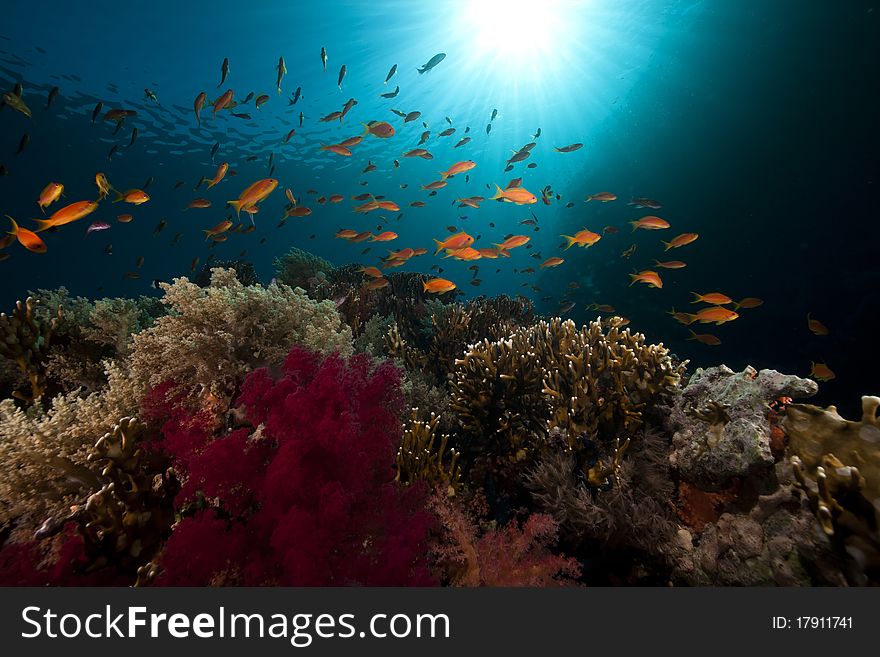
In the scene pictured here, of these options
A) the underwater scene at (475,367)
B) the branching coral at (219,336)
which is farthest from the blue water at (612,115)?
the branching coral at (219,336)

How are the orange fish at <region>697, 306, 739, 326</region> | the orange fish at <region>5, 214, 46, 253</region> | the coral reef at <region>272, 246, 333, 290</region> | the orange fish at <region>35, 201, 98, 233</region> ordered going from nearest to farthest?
the orange fish at <region>35, 201, 98, 233</region> → the orange fish at <region>5, 214, 46, 253</region> → the orange fish at <region>697, 306, 739, 326</region> → the coral reef at <region>272, 246, 333, 290</region>

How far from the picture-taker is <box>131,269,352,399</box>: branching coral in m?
2.83

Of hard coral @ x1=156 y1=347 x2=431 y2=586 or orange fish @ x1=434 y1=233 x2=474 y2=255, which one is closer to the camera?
hard coral @ x1=156 y1=347 x2=431 y2=586

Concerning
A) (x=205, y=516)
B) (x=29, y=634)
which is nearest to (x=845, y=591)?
(x=205, y=516)

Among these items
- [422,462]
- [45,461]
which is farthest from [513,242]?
[45,461]

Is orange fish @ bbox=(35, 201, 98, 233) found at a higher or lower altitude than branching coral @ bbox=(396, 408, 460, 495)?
higher

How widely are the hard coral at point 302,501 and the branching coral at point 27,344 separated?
2860mm

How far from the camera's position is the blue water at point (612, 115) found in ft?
46.7

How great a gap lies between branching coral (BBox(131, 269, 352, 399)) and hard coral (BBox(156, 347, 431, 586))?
756mm

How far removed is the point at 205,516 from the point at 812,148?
24277 millimetres

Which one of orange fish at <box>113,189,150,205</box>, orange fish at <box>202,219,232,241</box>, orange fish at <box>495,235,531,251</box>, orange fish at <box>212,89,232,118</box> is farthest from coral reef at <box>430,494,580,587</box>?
orange fish at <box>202,219,232,241</box>

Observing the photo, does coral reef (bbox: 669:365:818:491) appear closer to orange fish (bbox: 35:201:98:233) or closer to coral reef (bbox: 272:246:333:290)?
orange fish (bbox: 35:201:98:233)

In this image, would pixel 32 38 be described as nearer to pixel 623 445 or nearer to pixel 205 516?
pixel 205 516

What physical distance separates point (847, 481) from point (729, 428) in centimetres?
94
